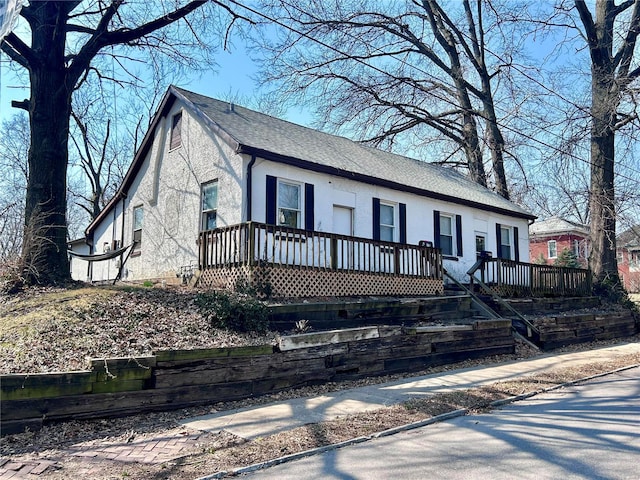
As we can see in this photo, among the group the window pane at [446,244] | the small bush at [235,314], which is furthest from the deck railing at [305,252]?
the window pane at [446,244]

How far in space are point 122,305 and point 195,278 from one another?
3813 mm

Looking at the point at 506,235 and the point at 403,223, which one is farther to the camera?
the point at 506,235

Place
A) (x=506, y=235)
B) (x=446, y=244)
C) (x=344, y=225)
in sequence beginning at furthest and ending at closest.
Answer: (x=506, y=235) → (x=446, y=244) → (x=344, y=225)

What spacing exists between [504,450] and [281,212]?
29.9ft

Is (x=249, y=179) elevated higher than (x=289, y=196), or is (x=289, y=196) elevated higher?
(x=249, y=179)

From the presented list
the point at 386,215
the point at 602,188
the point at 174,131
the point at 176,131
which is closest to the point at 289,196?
the point at 386,215

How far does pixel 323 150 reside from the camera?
51.6 ft

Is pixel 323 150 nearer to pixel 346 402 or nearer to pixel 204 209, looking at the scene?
pixel 204 209

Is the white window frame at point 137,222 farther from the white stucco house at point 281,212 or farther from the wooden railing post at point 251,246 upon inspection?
the wooden railing post at point 251,246

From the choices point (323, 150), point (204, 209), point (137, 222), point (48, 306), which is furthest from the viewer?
point (137, 222)

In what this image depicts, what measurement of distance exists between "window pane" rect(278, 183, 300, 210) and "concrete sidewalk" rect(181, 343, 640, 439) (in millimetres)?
6044

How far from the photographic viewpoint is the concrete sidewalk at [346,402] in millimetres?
5859

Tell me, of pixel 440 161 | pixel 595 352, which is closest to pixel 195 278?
pixel 595 352

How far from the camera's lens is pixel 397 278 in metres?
13.6
